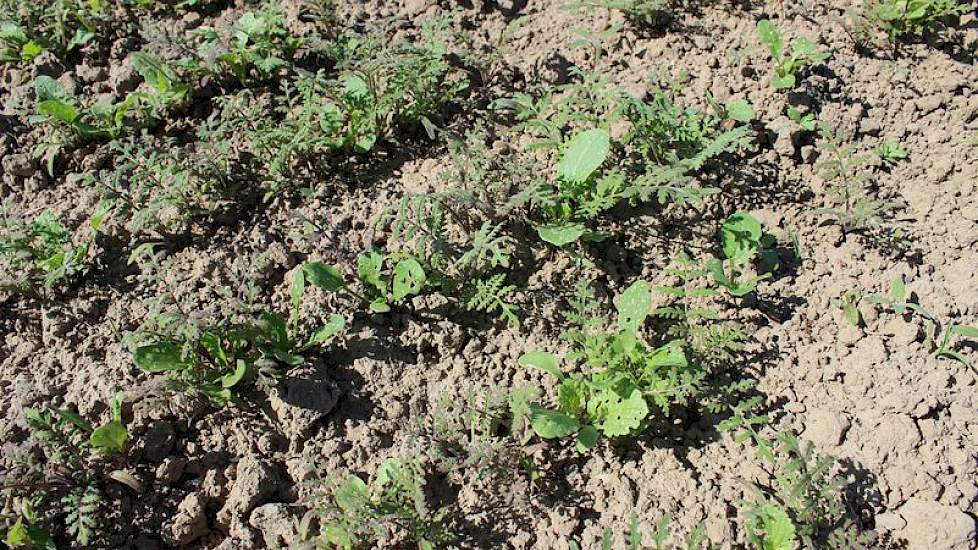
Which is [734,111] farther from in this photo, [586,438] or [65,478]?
[65,478]

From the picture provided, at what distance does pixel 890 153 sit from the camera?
343 centimetres

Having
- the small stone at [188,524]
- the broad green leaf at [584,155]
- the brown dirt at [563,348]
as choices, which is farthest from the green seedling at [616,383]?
the small stone at [188,524]

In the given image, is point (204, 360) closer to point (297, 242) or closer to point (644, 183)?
point (297, 242)

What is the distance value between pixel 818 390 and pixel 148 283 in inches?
112

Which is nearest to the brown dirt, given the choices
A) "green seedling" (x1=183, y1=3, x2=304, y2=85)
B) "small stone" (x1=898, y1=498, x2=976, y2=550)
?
"small stone" (x1=898, y1=498, x2=976, y2=550)

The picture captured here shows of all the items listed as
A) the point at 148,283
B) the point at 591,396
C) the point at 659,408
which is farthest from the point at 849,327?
the point at 148,283

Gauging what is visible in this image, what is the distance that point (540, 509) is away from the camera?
2.71 m

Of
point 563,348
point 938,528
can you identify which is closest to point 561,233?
point 563,348

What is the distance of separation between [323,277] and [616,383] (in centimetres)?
125

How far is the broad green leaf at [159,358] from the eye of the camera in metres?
2.80

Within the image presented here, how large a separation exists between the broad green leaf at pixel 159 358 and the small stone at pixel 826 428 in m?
2.39

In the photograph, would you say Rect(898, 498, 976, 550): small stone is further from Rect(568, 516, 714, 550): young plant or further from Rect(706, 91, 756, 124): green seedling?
Rect(706, 91, 756, 124): green seedling

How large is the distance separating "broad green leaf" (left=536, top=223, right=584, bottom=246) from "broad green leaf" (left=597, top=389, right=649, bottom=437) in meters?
0.70

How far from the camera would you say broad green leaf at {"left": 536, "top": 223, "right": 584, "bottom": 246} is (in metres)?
3.06
